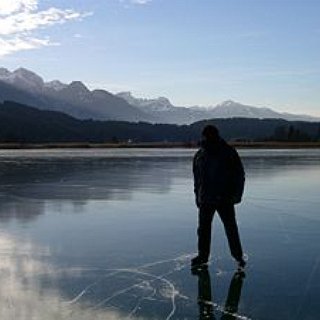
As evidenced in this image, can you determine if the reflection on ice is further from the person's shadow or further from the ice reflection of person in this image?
the ice reflection of person

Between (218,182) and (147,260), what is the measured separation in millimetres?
1329

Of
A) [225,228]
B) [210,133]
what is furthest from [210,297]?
[210,133]

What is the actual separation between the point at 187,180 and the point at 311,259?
1292 centimetres

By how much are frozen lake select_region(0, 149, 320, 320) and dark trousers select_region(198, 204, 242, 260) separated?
0.23 m

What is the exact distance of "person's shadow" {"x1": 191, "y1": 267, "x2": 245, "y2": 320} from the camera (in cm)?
560

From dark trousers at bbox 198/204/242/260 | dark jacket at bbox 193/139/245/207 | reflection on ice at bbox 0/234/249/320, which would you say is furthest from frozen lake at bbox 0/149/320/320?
dark jacket at bbox 193/139/245/207

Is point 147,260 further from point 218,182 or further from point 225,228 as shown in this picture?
point 218,182

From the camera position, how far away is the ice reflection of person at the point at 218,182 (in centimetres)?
751

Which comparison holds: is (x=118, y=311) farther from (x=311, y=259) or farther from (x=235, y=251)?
(x=311, y=259)

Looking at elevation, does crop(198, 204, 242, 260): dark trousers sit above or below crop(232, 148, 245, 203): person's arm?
below

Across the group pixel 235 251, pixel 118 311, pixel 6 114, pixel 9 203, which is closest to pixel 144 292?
pixel 118 311

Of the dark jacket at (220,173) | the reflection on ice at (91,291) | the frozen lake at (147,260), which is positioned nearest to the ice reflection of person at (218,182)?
the dark jacket at (220,173)

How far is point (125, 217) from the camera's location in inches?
464

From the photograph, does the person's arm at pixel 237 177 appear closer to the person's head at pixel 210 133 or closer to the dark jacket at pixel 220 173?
the dark jacket at pixel 220 173
